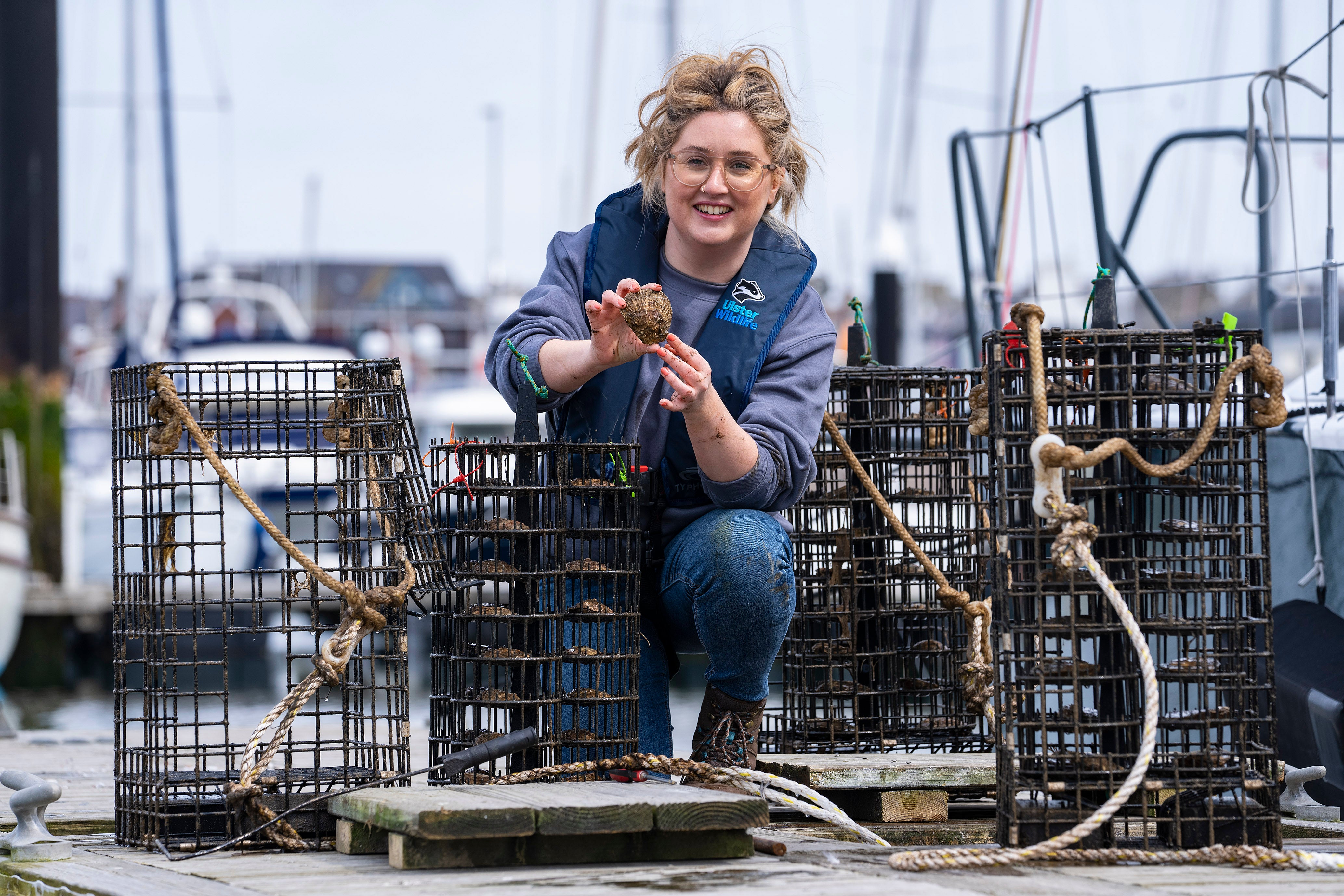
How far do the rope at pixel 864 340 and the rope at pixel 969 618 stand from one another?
39 cm

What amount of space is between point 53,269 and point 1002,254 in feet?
43.0

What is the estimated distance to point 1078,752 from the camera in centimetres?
296

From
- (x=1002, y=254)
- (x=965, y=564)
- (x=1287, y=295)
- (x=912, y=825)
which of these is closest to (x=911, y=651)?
(x=965, y=564)

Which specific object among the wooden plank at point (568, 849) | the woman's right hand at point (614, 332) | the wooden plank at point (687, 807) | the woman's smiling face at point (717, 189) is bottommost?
the wooden plank at point (568, 849)

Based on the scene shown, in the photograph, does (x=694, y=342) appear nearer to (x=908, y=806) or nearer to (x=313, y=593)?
(x=313, y=593)

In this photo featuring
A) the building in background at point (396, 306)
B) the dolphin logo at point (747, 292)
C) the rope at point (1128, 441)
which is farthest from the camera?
the building in background at point (396, 306)

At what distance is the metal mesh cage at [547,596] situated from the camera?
344 cm

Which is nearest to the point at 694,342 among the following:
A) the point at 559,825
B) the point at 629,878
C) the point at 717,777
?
the point at 717,777

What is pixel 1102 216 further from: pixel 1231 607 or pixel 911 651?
pixel 1231 607

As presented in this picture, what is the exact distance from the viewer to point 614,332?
10.8ft

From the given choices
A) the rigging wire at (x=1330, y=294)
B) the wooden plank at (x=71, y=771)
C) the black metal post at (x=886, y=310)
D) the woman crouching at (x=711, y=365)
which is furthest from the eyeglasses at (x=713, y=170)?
the black metal post at (x=886, y=310)

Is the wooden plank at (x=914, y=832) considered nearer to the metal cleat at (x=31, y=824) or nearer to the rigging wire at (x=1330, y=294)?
the metal cleat at (x=31, y=824)

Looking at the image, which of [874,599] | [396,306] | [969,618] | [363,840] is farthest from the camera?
[396,306]

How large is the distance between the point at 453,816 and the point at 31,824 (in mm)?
1115
